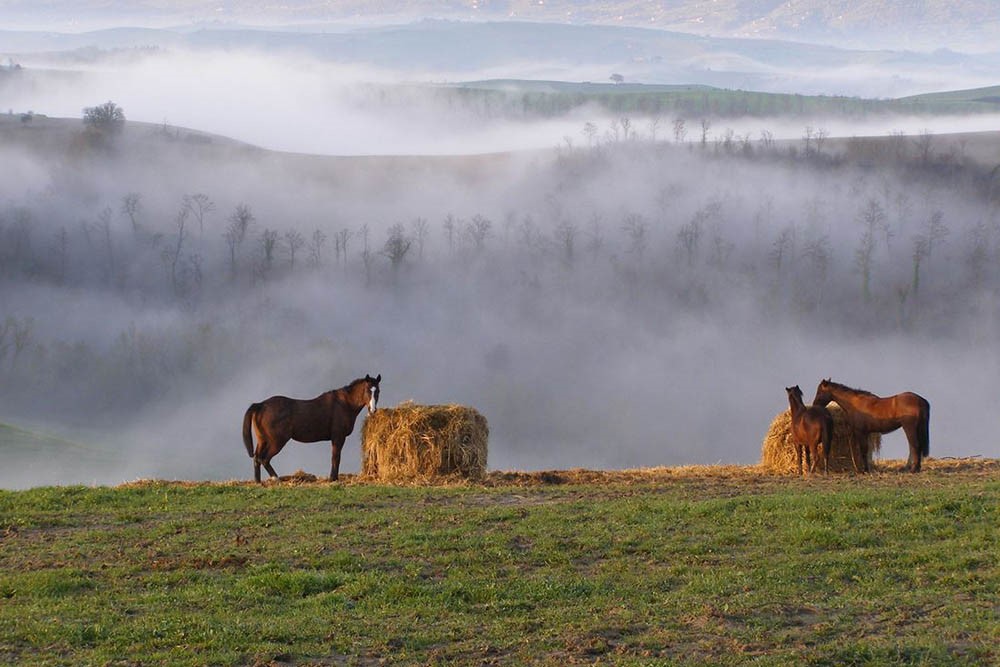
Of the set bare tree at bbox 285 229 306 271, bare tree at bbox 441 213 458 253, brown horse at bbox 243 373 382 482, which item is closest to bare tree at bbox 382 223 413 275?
bare tree at bbox 441 213 458 253

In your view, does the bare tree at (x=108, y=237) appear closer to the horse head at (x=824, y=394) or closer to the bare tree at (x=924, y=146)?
the bare tree at (x=924, y=146)

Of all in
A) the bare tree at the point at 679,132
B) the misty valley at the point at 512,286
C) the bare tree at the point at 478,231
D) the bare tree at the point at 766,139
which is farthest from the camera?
the bare tree at the point at 679,132

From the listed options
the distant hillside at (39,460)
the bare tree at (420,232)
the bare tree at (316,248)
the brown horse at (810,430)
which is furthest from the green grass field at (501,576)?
the bare tree at (420,232)

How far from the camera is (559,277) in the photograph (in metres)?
133

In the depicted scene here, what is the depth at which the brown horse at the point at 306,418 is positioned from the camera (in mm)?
20656

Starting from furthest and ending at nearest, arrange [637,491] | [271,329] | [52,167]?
[52,167], [271,329], [637,491]

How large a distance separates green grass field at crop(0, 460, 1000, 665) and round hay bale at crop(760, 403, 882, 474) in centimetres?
348

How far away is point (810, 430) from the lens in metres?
20.2

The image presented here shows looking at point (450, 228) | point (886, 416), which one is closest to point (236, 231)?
point (450, 228)

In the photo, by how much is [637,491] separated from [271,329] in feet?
343

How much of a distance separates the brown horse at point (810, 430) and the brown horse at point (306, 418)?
7191mm

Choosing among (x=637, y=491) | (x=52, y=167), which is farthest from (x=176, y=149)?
(x=637, y=491)

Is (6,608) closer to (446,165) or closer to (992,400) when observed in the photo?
(992,400)

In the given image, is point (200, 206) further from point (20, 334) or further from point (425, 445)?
point (425, 445)
